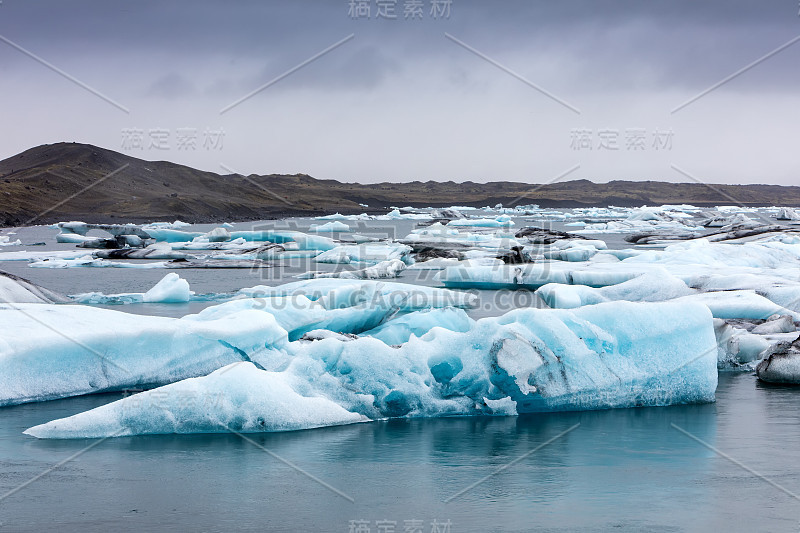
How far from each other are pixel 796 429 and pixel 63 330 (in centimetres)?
598

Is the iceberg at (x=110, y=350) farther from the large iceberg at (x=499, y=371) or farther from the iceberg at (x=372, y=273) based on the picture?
the iceberg at (x=372, y=273)

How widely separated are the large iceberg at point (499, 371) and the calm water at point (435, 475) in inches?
5.6

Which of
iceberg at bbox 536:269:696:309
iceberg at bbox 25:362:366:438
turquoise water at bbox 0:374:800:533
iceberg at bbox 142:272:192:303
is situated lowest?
turquoise water at bbox 0:374:800:533

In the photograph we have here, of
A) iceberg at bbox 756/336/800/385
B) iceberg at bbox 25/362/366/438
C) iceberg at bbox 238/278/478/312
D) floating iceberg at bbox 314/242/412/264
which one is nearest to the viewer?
iceberg at bbox 25/362/366/438

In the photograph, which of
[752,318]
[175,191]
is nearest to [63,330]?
[752,318]

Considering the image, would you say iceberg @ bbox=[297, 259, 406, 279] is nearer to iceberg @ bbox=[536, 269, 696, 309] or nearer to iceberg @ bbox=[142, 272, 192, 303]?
iceberg @ bbox=[142, 272, 192, 303]

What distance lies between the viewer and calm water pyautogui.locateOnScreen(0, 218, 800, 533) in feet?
13.5

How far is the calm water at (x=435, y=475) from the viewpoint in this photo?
411cm

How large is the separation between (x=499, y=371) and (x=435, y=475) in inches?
60.2

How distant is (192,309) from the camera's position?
1129 cm

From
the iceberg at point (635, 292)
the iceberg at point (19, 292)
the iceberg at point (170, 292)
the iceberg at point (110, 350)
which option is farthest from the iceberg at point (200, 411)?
the iceberg at point (170, 292)

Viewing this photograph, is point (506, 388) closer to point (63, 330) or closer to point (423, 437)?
point (423, 437)

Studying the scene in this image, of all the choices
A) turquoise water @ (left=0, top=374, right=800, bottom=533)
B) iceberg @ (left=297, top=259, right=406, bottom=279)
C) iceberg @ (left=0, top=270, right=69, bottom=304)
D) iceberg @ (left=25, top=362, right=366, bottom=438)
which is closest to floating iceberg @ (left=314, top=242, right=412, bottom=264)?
iceberg @ (left=297, top=259, right=406, bottom=279)

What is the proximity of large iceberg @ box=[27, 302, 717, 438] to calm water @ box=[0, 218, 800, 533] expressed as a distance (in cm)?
14
